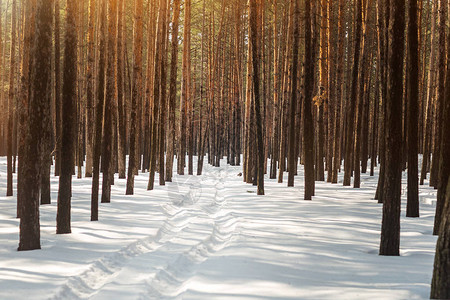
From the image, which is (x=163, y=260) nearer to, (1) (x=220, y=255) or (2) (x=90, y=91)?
(1) (x=220, y=255)

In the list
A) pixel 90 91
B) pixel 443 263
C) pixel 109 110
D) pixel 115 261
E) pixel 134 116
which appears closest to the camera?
pixel 443 263

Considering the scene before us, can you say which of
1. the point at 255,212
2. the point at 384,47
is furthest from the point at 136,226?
the point at 384,47

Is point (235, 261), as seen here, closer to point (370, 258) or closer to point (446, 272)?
point (370, 258)

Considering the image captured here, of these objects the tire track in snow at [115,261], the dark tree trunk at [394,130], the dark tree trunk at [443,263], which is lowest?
the tire track in snow at [115,261]

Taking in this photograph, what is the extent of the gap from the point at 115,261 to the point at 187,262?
1.07m

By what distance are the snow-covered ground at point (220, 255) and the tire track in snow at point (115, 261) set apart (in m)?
0.01

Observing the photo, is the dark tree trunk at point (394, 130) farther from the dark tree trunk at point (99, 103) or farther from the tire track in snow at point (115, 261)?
the dark tree trunk at point (99, 103)

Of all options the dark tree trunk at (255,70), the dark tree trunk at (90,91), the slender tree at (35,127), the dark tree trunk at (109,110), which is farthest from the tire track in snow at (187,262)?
the dark tree trunk at (90,91)

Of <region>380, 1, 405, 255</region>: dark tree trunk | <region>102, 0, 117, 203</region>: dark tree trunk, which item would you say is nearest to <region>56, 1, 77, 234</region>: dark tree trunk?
<region>102, 0, 117, 203</region>: dark tree trunk

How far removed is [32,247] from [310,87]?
859cm

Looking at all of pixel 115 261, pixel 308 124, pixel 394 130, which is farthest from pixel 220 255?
pixel 308 124

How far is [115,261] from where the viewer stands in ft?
19.6

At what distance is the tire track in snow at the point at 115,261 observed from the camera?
4656 millimetres

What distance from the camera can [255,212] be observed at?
33.4 feet
